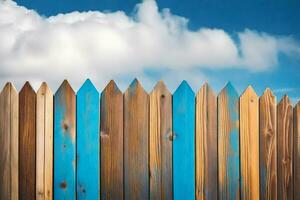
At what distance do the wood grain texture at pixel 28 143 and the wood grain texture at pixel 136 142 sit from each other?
81 centimetres

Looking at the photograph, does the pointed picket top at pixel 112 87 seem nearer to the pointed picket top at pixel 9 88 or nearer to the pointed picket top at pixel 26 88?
the pointed picket top at pixel 26 88

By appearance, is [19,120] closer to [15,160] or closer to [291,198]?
[15,160]

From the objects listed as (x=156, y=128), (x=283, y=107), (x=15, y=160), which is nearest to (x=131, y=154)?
(x=156, y=128)

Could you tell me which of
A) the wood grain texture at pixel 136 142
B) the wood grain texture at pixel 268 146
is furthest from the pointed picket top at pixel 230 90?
the wood grain texture at pixel 136 142

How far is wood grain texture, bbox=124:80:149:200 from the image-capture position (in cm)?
408

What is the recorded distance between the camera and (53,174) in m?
3.97

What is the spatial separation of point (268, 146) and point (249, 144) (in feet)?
0.94

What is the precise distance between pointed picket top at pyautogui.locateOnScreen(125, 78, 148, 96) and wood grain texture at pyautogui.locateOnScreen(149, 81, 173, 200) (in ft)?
0.37

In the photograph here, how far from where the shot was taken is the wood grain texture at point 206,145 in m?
4.27

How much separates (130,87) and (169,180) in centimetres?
93

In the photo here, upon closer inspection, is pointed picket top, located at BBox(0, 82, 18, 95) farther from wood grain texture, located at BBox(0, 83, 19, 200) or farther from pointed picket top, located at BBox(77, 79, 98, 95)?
pointed picket top, located at BBox(77, 79, 98, 95)

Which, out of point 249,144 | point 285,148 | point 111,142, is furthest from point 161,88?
point 285,148

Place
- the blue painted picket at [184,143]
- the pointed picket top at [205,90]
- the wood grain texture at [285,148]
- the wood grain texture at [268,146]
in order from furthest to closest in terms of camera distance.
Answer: the wood grain texture at [285,148], the wood grain texture at [268,146], the pointed picket top at [205,90], the blue painted picket at [184,143]

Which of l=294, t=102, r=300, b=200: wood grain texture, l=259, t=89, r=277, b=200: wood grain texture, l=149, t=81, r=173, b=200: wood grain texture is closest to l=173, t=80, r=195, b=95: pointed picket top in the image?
l=149, t=81, r=173, b=200: wood grain texture
